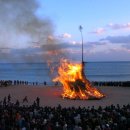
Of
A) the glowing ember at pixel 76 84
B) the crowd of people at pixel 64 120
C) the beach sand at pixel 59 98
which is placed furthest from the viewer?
the glowing ember at pixel 76 84

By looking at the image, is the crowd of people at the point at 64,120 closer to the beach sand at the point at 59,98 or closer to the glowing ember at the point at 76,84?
the beach sand at the point at 59,98

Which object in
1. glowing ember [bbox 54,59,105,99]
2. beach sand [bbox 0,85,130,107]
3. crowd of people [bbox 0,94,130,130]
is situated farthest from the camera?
glowing ember [bbox 54,59,105,99]

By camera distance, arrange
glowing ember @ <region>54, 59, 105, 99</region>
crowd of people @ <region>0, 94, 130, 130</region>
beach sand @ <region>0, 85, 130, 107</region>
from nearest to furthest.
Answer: crowd of people @ <region>0, 94, 130, 130</region>
beach sand @ <region>0, 85, 130, 107</region>
glowing ember @ <region>54, 59, 105, 99</region>

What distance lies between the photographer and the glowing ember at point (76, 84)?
4769cm

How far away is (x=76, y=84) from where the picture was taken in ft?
159

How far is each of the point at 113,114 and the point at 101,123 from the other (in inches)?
133

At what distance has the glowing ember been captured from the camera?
4769 centimetres

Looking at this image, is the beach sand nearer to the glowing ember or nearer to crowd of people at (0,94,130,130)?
the glowing ember

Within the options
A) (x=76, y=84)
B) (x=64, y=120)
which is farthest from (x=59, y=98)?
(x=64, y=120)

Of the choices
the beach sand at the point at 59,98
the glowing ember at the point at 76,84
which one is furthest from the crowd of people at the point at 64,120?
the glowing ember at the point at 76,84

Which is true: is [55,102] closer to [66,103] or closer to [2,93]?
[66,103]

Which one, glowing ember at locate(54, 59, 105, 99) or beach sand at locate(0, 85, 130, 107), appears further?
glowing ember at locate(54, 59, 105, 99)

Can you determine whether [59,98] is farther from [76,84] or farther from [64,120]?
[64,120]

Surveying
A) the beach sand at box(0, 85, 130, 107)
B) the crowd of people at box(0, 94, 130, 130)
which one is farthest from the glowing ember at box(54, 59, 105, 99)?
the crowd of people at box(0, 94, 130, 130)
